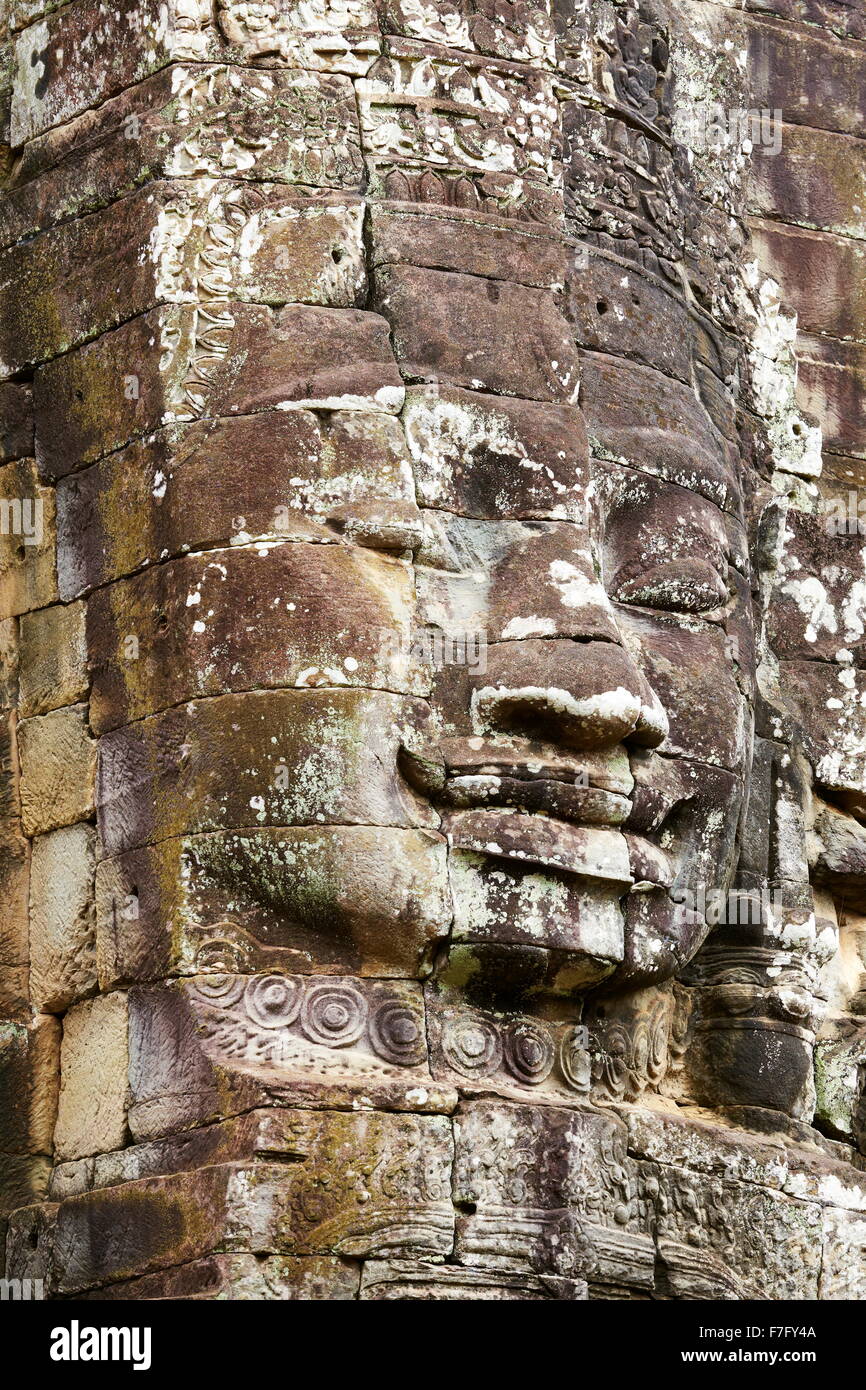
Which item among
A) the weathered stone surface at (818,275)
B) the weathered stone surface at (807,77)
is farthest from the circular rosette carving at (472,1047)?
the weathered stone surface at (807,77)

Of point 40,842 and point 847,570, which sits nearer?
point 40,842

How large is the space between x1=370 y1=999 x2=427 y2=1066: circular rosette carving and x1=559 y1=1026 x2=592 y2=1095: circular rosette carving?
1.80 ft

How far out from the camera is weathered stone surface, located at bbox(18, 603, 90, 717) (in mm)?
10656

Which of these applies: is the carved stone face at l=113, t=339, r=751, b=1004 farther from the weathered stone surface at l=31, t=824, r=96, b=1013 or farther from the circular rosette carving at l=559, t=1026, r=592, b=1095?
the weathered stone surface at l=31, t=824, r=96, b=1013

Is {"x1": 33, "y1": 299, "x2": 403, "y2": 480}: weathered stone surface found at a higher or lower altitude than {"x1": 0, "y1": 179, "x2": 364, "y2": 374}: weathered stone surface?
lower

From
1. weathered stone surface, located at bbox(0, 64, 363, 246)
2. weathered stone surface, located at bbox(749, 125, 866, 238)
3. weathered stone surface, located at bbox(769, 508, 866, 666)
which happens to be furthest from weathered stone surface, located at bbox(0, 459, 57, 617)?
weathered stone surface, located at bbox(749, 125, 866, 238)

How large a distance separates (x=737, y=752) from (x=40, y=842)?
2.29m

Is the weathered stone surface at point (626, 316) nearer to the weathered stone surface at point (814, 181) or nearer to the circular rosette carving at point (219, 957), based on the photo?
the weathered stone surface at point (814, 181)

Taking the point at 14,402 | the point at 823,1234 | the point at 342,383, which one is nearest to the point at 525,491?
the point at 342,383

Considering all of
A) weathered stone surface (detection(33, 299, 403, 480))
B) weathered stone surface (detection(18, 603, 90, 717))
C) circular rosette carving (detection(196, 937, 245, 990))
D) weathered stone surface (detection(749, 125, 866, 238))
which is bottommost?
circular rosette carving (detection(196, 937, 245, 990))

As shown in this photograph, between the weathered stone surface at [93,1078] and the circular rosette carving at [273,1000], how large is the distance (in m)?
0.54

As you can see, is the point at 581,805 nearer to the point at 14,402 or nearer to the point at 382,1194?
the point at 382,1194

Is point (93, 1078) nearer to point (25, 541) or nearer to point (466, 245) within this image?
point (25, 541)

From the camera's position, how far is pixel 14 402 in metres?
11.1
